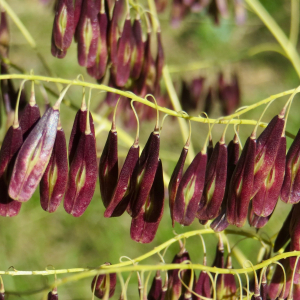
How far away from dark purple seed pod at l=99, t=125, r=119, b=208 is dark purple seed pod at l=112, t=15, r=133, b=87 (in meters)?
0.25

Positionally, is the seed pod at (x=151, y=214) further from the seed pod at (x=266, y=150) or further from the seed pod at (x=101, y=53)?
the seed pod at (x=101, y=53)

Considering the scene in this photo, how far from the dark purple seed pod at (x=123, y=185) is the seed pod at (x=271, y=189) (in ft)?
0.59

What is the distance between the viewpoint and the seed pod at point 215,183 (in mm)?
581

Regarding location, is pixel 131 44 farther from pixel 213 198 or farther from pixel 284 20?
pixel 284 20

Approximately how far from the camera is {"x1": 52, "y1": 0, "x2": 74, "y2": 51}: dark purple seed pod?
0.70m

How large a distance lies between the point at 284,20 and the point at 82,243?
194 centimetres

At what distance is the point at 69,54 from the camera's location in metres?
2.62

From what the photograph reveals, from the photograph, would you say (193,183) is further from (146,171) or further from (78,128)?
(78,128)

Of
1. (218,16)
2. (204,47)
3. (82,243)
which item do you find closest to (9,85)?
(218,16)

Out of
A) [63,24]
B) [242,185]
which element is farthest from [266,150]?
[63,24]

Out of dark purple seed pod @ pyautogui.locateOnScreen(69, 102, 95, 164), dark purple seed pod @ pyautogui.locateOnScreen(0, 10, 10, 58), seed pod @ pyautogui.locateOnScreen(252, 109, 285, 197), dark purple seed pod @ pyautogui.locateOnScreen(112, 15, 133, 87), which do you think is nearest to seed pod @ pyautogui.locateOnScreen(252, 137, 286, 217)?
seed pod @ pyautogui.locateOnScreen(252, 109, 285, 197)

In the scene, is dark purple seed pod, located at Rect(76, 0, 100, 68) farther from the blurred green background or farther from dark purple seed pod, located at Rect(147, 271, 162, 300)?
the blurred green background

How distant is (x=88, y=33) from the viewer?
2.42 feet

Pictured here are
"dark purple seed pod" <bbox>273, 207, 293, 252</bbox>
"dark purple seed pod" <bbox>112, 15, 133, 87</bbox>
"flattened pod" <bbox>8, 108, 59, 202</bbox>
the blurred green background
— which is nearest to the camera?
"flattened pod" <bbox>8, 108, 59, 202</bbox>
